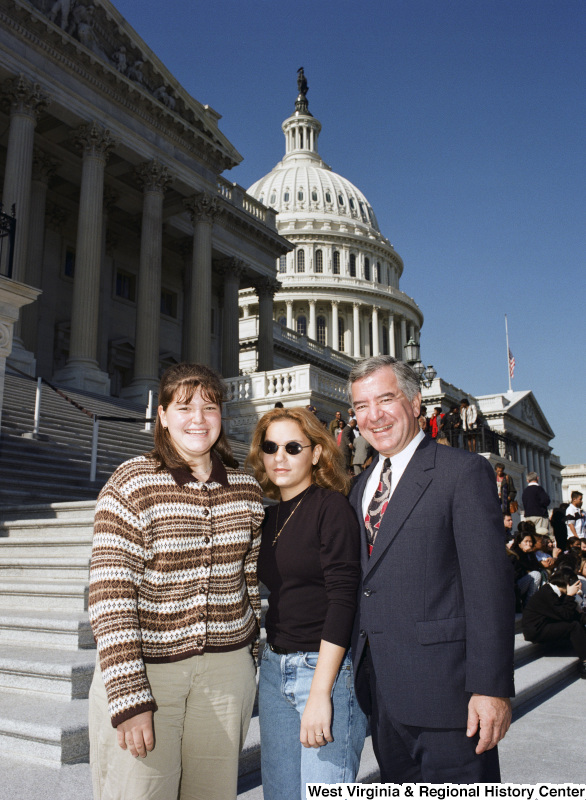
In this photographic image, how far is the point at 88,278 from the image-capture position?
21703 mm

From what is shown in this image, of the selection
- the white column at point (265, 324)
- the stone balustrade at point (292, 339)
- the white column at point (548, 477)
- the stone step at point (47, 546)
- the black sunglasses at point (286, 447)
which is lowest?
the stone step at point (47, 546)

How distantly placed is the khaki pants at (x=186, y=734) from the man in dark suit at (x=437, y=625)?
0.52m

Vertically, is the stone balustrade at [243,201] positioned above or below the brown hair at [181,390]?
above

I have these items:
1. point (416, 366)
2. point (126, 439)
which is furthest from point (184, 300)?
point (126, 439)

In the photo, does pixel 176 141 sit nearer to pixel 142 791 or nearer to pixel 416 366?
pixel 416 366

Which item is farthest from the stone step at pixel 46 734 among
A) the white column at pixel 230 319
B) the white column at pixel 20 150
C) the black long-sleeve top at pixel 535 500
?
the white column at pixel 230 319

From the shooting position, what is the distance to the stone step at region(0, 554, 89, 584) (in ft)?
20.4

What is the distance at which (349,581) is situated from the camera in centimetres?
264

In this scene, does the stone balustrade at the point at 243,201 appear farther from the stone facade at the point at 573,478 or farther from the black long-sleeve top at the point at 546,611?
the stone facade at the point at 573,478

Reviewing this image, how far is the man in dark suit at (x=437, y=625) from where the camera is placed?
248 centimetres

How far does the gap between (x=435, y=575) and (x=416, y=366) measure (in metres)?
19.6

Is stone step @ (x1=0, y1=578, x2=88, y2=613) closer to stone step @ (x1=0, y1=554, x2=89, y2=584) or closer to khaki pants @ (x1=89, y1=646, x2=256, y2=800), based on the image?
stone step @ (x1=0, y1=554, x2=89, y2=584)

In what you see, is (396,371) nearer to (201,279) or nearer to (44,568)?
(44,568)

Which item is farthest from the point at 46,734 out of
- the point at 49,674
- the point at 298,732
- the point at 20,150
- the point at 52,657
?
the point at 20,150
